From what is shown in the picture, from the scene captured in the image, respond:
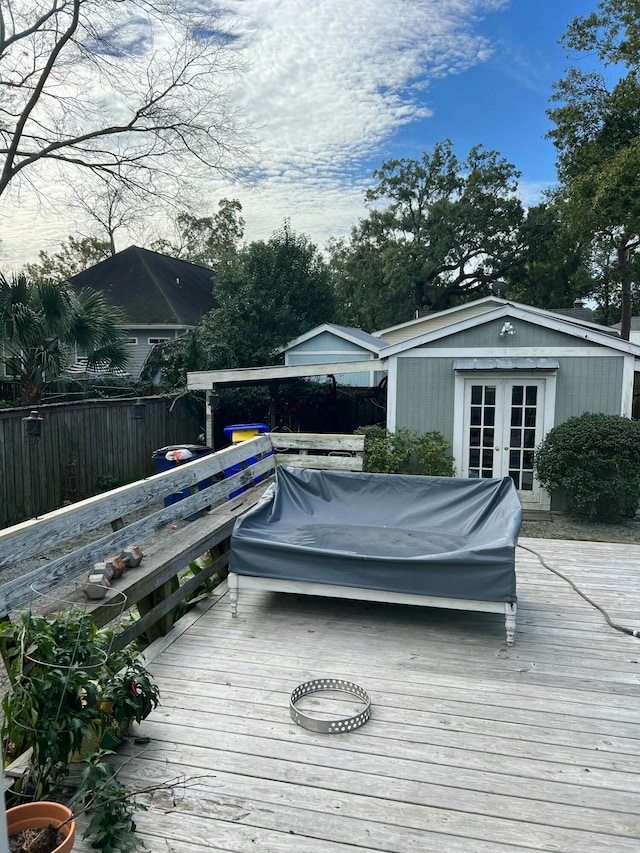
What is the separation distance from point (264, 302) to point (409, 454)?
303 inches

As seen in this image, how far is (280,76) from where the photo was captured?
10445 millimetres

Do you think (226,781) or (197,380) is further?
(197,380)

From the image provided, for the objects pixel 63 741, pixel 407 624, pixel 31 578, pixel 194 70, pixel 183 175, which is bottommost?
pixel 407 624

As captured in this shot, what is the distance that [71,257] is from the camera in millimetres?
31891

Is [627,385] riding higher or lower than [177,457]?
higher

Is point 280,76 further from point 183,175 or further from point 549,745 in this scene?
point 549,745

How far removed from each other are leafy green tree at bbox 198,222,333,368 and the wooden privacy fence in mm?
3253

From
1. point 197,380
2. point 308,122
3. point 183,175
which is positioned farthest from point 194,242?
point 197,380

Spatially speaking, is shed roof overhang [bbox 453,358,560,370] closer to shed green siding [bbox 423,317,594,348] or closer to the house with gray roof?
shed green siding [bbox 423,317,594,348]

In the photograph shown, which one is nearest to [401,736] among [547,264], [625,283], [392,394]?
[392,394]

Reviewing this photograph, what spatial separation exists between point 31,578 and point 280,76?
34.7 feet

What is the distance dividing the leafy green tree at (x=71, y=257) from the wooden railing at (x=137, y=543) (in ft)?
95.4

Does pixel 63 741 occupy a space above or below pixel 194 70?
below

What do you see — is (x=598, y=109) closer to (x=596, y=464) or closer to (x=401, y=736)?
(x=596, y=464)
